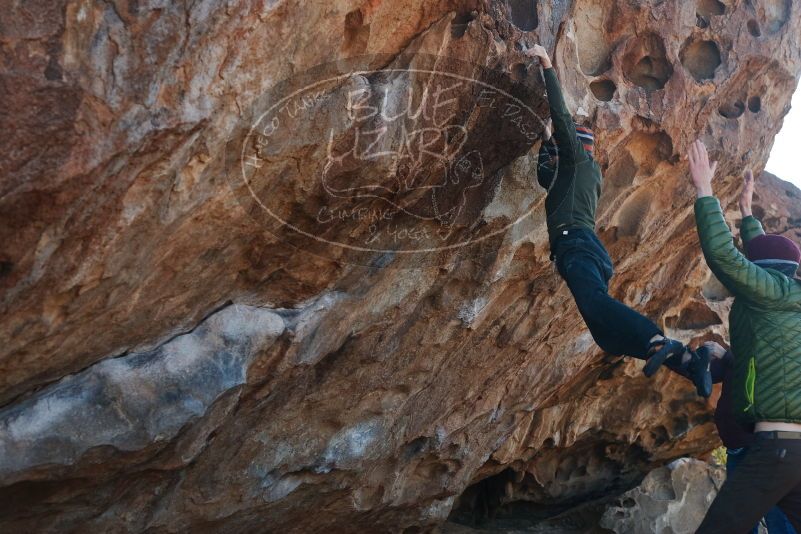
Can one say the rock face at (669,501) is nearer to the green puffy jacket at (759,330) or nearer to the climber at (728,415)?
the climber at (728,415)

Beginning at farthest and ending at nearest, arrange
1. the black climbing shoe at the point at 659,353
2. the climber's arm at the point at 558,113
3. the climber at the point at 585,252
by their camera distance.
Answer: the climber's arm at the point at 558,113 < the climber at the point at 585,252 < the black climbing shoe at the point at 659,353

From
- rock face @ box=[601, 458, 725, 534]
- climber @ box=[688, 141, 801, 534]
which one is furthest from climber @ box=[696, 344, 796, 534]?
rock face @ box=[601, 458, 725, 534]

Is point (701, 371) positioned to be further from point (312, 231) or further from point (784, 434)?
point (312, 231)

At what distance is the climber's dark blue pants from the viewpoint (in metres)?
3.71

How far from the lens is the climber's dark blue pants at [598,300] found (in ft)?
12.2

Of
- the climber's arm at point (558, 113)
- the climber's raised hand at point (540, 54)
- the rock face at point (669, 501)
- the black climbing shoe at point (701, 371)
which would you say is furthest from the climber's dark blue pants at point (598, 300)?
the rock face at point (669, 501)

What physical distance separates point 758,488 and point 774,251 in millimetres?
1229

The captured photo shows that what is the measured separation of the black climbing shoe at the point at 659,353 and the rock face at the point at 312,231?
1743 mm

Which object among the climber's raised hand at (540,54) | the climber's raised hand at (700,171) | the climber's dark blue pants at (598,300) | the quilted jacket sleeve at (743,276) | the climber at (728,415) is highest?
the climber's raised hand at (540,54)

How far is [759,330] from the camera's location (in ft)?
12.3

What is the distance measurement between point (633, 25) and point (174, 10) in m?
3.28

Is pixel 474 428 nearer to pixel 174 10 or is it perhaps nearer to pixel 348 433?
pixel 348 433

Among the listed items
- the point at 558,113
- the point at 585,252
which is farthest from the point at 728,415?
the point at 558,113

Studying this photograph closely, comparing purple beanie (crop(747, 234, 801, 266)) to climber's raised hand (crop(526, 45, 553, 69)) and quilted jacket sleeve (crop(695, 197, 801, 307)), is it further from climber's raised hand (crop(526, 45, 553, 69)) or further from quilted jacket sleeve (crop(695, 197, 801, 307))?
climber's raised hand (crop(526, 45, 553, 69))
